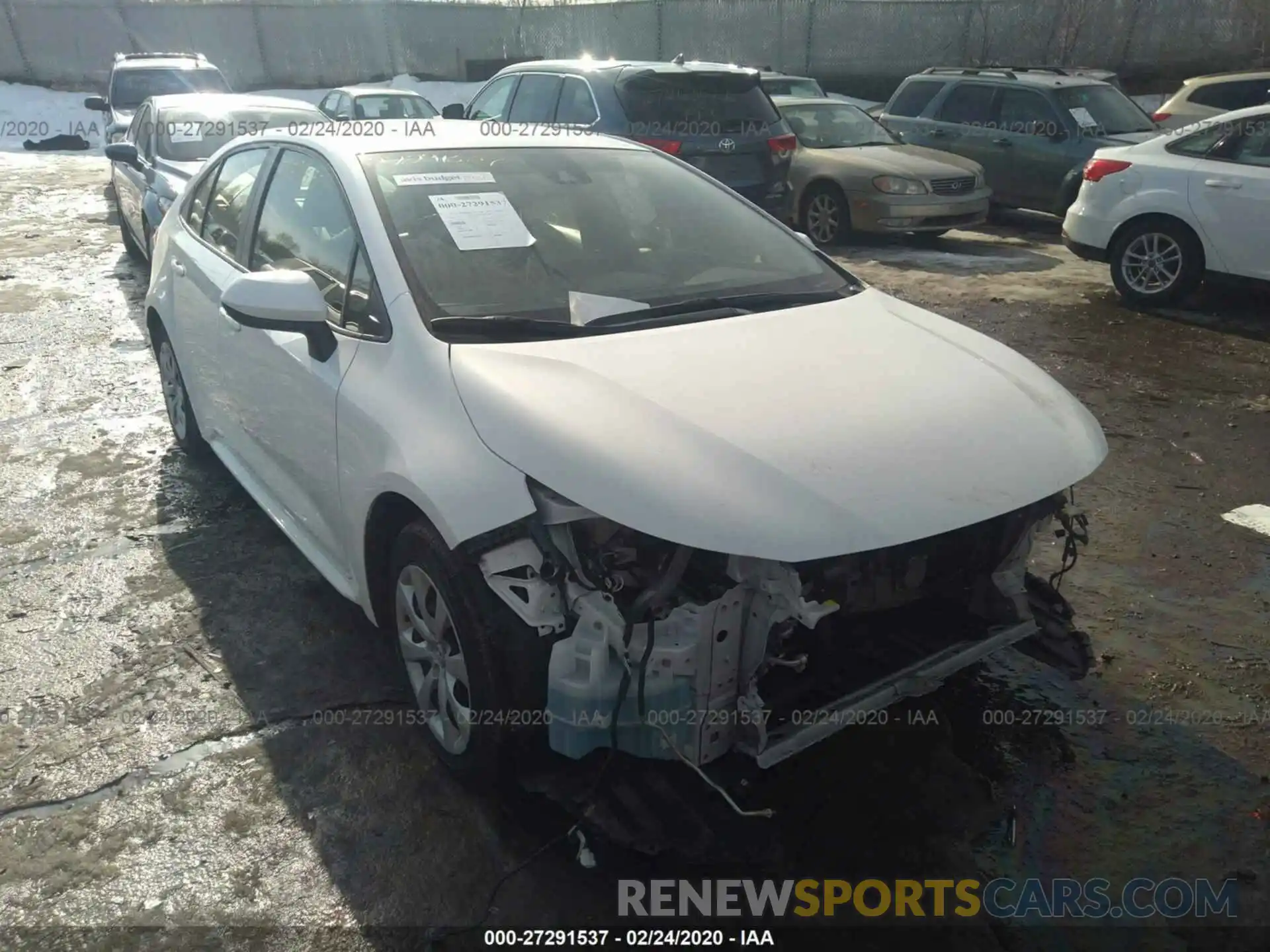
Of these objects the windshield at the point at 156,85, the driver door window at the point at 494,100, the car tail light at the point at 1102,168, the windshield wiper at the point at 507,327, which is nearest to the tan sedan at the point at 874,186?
→ the car tail light at the point at 1102,168

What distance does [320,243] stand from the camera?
320 centimetres

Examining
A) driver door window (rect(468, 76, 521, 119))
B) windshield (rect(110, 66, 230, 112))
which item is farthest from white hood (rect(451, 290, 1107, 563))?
windshield (rect(110, 66, 230, 112))

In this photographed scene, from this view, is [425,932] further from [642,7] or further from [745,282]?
[642,7]

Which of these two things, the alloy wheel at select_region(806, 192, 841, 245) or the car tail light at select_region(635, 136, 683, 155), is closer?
the car tail light at select_region(635, 136, 683, 155)

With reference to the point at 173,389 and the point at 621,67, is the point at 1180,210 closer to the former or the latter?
the point at 621,67

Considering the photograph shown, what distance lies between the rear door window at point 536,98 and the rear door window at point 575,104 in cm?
10

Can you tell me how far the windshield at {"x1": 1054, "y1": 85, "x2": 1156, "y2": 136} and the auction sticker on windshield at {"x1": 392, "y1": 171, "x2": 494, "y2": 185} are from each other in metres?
9.46

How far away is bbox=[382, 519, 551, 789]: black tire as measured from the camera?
7.86ft

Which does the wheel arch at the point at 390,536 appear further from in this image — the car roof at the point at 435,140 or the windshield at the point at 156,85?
the windshield at the point at 156,85

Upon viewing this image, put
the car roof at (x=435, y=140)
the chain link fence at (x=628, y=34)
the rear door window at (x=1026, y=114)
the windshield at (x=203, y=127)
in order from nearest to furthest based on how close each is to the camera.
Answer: the car roof at (x=435, y=140) → the windshield at (x=203, y=127) → the rear door window at (x=1026, y=114) → the chain link fence at (x=628, y=34)

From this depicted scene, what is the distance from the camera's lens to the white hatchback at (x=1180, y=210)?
7.13 m

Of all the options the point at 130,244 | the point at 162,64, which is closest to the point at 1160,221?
the point at 130,244

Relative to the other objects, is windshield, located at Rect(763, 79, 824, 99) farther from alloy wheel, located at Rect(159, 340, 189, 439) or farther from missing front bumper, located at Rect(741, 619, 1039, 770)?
missing front bumper, located at Rect(741, 619, 1039, 770)

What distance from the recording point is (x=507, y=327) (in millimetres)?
2705
